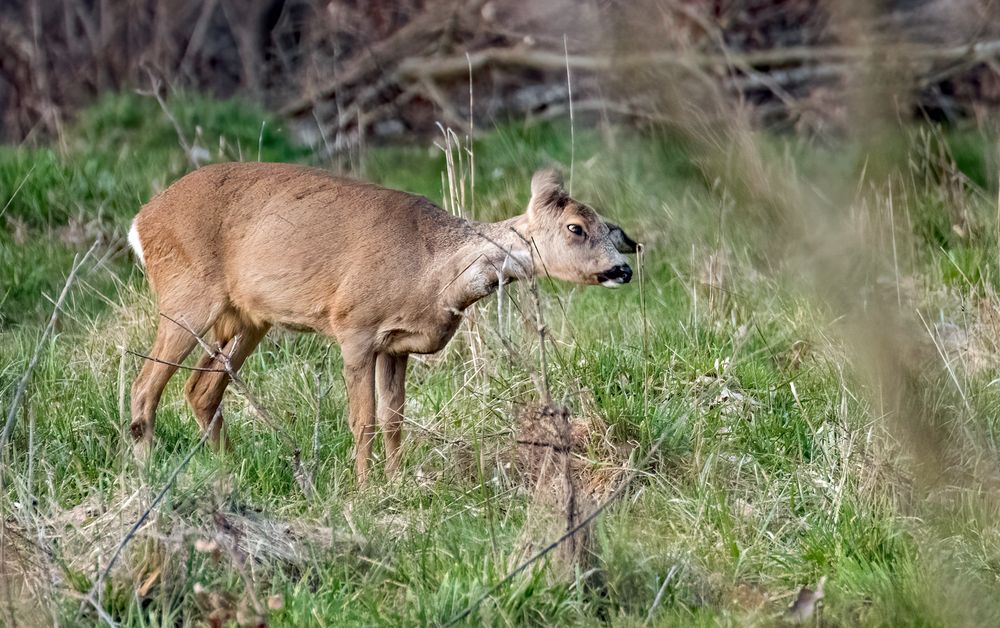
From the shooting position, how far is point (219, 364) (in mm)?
5512

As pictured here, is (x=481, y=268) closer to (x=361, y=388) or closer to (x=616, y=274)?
(x=616, y=274)

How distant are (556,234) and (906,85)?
374 centimetres

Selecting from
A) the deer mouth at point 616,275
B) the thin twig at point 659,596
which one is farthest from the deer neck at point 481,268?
the thin twig at point 659,596

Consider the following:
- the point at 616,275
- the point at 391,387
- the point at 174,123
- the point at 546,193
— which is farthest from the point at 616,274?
the point at 174,123

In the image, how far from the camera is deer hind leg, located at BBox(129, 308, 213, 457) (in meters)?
5.31

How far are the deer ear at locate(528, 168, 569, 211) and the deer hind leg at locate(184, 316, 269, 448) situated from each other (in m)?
1.29

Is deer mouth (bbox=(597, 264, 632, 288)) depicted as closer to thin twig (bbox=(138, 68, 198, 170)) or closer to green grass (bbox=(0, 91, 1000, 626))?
green grass (bbox=(0, 91, 1000, 626))

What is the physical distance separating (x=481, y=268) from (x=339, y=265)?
1.98ft

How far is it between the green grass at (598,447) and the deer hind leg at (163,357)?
8cm

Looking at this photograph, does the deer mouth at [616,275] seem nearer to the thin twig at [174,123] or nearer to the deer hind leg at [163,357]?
the deer hind leg at [163,357]

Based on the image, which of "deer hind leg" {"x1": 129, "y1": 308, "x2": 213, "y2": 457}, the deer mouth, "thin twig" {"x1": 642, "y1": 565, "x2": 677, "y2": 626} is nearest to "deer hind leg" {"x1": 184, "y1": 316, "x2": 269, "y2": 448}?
"deer hind leg" {"x1": 129, "y1": 308, "x2": 213, "y2": 457}

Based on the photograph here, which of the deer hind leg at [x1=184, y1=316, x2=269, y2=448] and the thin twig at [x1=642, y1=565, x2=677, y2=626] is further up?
the thin twig at [x1=642, y1=565, x2=677, y2=626]

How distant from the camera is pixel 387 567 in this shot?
3.73m

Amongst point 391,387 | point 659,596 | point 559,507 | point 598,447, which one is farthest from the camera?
point 391,387
